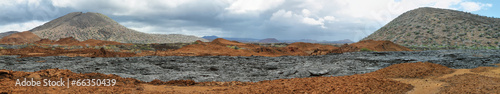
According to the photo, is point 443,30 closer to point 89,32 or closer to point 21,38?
point 21,38

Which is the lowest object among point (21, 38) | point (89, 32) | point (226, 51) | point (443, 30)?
point (226, 51)

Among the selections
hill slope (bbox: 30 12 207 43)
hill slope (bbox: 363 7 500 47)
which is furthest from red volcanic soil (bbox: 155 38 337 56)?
hill slope (bbox: 30 12 207 43)

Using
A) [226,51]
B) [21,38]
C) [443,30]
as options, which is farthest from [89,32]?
[443,30]

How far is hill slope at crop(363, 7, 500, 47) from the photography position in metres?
45.9

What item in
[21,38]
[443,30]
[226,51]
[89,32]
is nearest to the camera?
[226,51]

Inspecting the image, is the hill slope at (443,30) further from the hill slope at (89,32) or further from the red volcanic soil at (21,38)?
the red volcanic soil at (21,38)

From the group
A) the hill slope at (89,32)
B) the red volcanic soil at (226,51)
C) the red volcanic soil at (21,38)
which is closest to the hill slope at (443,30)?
the red volcanic soil at (226,51)

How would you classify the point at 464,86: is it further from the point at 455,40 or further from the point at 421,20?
the point at 421,20

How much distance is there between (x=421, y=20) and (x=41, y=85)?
244 feet

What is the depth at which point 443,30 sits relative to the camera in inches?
Answer: 2090

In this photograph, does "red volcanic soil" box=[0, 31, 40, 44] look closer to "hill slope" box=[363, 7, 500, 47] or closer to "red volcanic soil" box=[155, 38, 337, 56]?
"red volcanic soil" box=[155, 38, 337, 56]

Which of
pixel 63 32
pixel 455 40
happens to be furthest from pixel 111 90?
pixel 63 32

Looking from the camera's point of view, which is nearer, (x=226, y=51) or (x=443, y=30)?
(x=226, y=51)

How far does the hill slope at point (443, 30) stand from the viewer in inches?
1807
